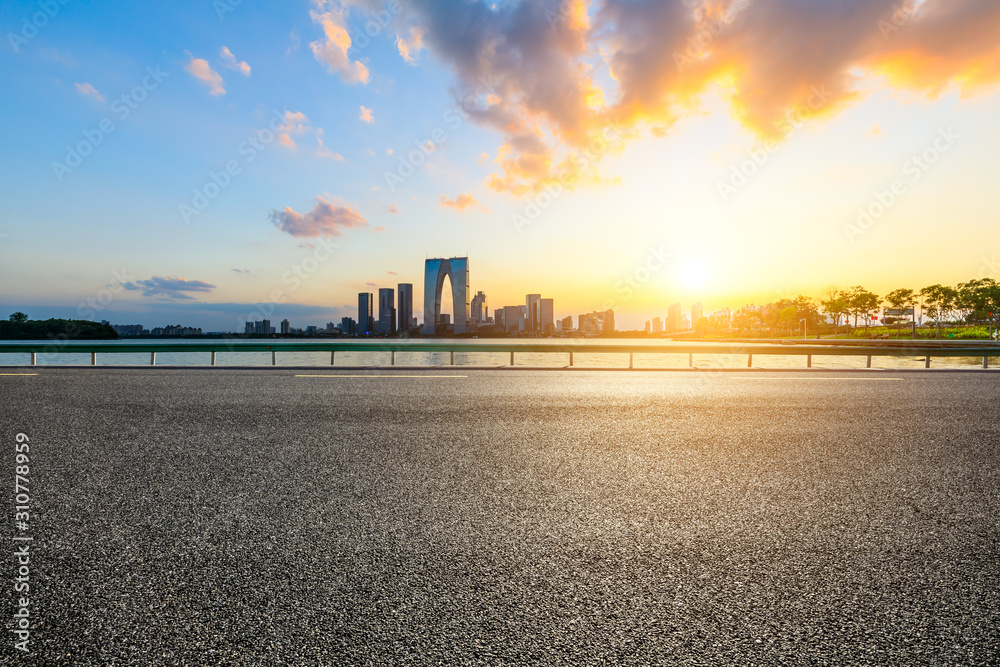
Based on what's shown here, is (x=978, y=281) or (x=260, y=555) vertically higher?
(x=978, y=281)

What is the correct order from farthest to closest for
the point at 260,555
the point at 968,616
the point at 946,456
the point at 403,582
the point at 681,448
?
1. the point at 681,448
2. the point at 946,456
3. the point at 260,555
4. the point at 403,582
5. the point at 968,616

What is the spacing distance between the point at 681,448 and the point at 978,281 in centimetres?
14489

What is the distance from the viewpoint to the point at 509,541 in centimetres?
343

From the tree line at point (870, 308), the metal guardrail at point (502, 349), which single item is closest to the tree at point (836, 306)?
the tree line at point (870, 308)

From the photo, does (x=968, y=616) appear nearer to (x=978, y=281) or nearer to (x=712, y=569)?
(x=712, y=569)

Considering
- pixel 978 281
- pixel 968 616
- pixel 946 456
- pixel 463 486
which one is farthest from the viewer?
pixel 978 281

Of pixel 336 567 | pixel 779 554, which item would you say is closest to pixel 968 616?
pixel 779 554

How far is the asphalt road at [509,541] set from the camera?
A: 2375 mm

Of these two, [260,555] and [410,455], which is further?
[410,455]

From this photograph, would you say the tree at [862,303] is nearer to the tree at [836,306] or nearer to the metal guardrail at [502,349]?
the tree at [836,306]

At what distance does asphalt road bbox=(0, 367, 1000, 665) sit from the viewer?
238 cm

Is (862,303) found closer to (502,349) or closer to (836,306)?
(836,306)

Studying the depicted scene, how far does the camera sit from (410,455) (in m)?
5.73

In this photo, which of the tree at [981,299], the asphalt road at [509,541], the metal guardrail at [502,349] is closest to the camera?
the asphalt road at [509,541]
